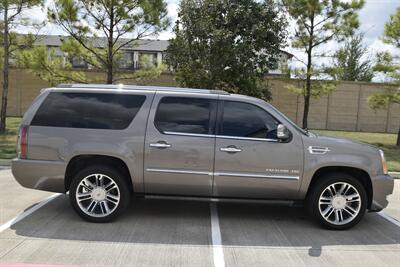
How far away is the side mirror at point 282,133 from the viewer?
5.69m

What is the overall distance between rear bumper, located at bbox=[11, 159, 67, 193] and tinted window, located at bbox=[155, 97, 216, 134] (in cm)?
145

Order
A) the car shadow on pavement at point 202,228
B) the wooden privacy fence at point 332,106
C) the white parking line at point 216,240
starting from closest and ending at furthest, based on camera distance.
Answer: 1. the white parking line at point 216,240
2. the car shadow on pavement at point 202,228
3. the wooden privacy fence at point 332,106

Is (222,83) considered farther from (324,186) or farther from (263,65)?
(324,186)

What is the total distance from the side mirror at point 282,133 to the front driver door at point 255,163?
7 centimetres

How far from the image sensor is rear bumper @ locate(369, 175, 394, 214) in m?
5.86

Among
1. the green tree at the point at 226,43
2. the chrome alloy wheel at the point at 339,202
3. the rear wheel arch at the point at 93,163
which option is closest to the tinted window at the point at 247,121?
the chrome alloy wheel at the point at 339,202

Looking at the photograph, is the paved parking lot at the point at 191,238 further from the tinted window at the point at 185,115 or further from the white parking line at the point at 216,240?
the tinted window at the point at 185,115

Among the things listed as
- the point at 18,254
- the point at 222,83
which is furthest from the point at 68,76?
the point at 18,254

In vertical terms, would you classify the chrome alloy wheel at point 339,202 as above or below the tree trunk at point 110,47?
below

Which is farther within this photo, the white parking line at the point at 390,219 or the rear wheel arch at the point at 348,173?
the white parking line at the point at 390,219

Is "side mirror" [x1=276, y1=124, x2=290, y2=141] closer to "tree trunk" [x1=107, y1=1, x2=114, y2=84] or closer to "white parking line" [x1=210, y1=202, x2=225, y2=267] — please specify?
"white parking line" [x1=210, y1=202, x2=225, y2=267]

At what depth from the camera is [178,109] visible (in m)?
5.92

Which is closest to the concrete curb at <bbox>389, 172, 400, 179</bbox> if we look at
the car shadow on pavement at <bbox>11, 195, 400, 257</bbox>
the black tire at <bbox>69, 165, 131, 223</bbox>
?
Result: the car shadow on pavement at <bbox>11, 195, 400, 257</bbox>

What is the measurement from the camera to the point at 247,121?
5898mm
